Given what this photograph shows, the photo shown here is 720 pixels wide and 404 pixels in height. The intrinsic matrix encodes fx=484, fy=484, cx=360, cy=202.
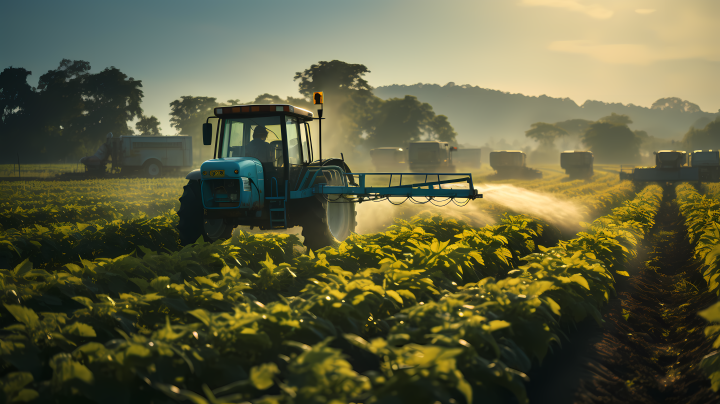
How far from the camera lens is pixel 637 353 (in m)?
5.10

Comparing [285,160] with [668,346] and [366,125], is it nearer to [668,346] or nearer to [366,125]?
[668,346]

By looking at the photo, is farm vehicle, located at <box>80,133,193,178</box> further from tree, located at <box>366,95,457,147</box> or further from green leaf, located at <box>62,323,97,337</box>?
tree, located at <box>366,95,457,147</box>

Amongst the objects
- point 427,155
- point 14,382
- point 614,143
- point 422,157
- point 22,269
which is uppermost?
point 614,143

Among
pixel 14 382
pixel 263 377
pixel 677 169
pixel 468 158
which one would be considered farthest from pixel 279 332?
pixel 468 158

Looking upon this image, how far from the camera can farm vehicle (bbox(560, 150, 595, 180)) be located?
51875mm

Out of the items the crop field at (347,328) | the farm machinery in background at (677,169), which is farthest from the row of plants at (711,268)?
the farm machinery in background at (677,169)

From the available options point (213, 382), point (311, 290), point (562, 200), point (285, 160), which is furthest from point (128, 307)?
point (562, 200)

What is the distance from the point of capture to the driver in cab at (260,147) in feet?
28.7

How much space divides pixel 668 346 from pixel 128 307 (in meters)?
5.61

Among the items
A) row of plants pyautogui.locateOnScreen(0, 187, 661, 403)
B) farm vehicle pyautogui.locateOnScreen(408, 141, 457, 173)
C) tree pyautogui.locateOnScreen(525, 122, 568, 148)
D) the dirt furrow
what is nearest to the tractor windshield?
row of plants pyautogui.locateOnScreen(0, 187, 661, 403)

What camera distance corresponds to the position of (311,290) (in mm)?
4145

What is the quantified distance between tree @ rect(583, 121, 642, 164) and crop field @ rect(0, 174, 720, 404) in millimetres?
128189

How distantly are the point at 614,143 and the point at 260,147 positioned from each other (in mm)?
130200

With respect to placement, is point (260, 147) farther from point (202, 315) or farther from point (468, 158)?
point (468, 158)
